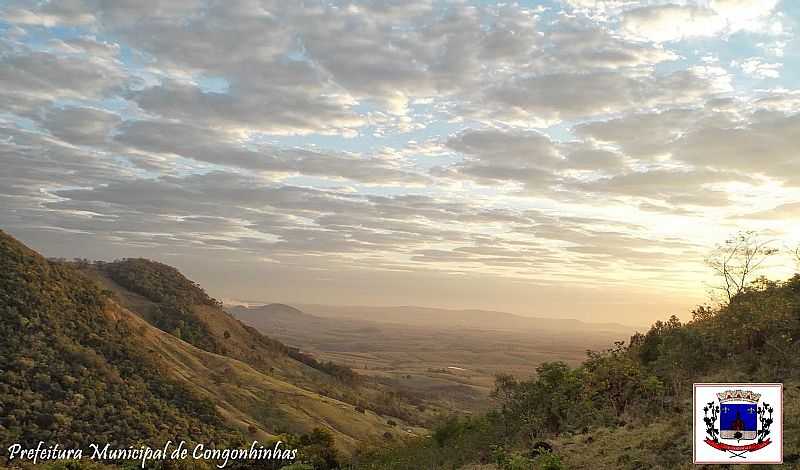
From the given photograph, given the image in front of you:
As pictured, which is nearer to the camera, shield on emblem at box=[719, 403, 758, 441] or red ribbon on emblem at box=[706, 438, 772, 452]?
red ribbon on emblem at box=[706, 438, 772, 452]

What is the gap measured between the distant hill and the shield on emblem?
3546 centimetres

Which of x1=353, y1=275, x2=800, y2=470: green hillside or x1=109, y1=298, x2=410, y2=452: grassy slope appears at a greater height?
x1=353, y1=275, x2=800, y2=470: green hillside

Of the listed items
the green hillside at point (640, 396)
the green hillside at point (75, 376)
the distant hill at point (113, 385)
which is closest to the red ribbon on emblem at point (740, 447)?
the green hillside at point (640, 396)

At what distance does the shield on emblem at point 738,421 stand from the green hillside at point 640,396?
3.69ft

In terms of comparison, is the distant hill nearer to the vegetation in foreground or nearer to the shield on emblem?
the vegetation in foreground

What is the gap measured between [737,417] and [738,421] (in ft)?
0.41

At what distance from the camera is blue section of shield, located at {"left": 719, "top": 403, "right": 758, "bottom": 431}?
12.9 metres

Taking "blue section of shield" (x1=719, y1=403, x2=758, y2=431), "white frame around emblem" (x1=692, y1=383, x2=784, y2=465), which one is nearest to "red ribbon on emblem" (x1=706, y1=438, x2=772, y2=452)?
"white frame around emblem" (x1=692, y1=383, x2=784, y2=465)

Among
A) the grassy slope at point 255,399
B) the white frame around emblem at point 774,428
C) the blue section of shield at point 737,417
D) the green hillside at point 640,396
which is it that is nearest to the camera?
the white frame around emblem at point 774,428

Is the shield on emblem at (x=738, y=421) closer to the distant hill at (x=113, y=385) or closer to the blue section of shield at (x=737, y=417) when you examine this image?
the blue section of shield at (x=737, y=417)

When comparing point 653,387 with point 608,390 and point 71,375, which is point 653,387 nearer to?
point 608,390

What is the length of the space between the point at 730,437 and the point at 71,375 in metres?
56.9

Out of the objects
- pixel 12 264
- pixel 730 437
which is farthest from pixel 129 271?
pixel 730 437

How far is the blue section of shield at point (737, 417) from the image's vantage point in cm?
1286
